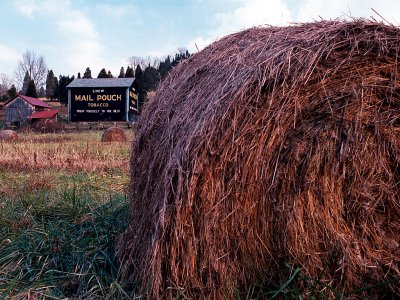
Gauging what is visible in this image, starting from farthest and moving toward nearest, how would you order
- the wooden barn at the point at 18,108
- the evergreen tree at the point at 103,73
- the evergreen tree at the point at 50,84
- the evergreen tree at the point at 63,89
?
the evergreen tree at the point at 50,84, the evergreen tree at the point at 63,89, the evergreen tree at the point at 103,73, the wooden barn at the point at 18,108

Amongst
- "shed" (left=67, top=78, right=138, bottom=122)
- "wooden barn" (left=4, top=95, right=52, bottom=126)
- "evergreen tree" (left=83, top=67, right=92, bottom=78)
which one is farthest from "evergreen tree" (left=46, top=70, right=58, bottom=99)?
"shed" (left=67, top=78, right=138, bottom=122)

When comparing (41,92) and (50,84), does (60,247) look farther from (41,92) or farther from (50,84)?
(41,92)

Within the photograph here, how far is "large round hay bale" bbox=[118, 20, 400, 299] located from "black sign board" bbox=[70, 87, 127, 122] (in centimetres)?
3335

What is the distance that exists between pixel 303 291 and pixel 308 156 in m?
0.88

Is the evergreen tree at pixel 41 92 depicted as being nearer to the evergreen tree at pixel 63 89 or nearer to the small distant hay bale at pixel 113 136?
the evergreen tree at pixel 63 89

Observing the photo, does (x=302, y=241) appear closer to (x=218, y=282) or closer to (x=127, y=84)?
(x=218, y=282)

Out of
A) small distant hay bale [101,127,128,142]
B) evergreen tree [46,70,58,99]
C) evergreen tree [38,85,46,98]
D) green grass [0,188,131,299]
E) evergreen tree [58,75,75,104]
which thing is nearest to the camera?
green grass [0,188,131,299]

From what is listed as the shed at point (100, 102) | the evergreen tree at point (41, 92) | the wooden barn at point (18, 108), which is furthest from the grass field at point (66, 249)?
the evergreen tree at point (41, 92)

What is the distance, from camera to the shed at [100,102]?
115 ft

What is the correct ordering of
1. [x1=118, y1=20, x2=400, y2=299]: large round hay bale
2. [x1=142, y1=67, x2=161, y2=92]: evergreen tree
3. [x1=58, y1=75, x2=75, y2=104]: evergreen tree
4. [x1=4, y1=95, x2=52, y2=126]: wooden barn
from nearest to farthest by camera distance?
[x1=118, y1=20, x2=400, y2=299]: large round hay bale → [x1=142, y1=67, x2=161, y2=92]: evergreen tree → [x1=4, y1=95, x2=52, y2=126]: wooden barn → [x1=58, y1=75, x2=75, y2=104]: evergreen tree

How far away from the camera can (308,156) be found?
263cm

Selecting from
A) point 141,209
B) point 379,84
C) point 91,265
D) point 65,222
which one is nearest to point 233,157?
point 141,209

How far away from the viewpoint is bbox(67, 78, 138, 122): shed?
3512 centimetres

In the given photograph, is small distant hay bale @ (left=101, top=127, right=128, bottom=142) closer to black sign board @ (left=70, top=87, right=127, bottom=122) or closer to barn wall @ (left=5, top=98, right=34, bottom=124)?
black sign board @ (left=70, top=87, right=127, bottom=122)
